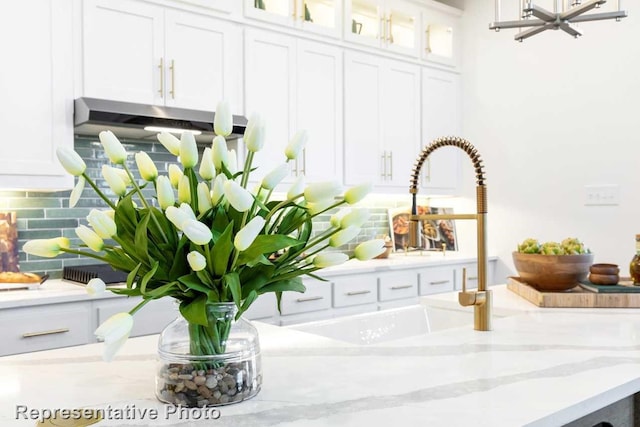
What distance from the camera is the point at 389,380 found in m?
1.14

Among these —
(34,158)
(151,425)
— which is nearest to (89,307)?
(34,158)

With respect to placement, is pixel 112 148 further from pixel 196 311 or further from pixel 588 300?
pixel 588 300

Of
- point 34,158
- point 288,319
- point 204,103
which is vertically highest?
point 204,103

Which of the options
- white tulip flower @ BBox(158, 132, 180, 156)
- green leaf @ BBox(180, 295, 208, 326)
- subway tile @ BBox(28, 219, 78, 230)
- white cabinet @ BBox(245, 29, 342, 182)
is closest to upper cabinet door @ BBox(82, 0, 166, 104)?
white cabinet @ BBox(245, 29, 342, 182)

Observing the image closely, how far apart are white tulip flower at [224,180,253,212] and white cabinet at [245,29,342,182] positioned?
249 cm

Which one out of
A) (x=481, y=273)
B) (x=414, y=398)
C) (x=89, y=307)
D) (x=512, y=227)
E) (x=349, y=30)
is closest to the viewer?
(x=414, y=398)

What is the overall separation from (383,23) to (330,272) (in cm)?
188

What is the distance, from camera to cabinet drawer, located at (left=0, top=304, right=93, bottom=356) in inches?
91.0

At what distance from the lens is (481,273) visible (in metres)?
1.65

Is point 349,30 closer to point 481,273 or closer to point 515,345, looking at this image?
point 481,273

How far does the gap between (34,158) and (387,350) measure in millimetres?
2009

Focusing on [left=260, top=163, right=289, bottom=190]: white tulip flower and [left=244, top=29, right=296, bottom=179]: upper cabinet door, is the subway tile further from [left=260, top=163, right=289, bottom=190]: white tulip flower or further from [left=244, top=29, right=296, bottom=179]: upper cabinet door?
[left=260, top=163, right=289, bottom=190]: white tulip flower

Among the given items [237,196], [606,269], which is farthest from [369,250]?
[606,269]

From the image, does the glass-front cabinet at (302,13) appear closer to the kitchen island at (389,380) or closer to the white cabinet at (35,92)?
the white cabinet at (35,92)
